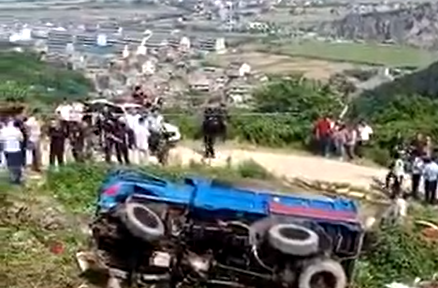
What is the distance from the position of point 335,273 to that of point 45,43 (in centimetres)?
4073

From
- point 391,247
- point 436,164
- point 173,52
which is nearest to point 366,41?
point 173,52

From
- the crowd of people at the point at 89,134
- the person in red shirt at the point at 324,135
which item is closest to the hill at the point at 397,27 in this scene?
the person in red shirt at the point at 324,135

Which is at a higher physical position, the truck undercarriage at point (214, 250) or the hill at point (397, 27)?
the truck undercarriage at point (214, 250)

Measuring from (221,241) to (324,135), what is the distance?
Result: 10405 mm

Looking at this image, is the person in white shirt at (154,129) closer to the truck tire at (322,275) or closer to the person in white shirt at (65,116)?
the person in white shirt at (65,116)

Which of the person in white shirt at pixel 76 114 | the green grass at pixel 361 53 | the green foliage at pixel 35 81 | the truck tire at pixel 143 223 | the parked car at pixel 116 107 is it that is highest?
the truck tire at pixel 143 223

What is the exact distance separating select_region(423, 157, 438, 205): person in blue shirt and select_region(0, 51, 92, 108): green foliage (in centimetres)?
820

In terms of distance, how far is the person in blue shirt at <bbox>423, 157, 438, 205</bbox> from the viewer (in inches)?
734

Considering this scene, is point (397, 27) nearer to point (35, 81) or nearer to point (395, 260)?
point (35, 81)

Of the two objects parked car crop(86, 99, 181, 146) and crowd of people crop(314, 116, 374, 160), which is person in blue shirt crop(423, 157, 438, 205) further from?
parked car crop(86, 99, 181, 146)

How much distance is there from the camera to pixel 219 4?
8606cm

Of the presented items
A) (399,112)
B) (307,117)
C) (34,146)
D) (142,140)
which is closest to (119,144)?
(142,140)

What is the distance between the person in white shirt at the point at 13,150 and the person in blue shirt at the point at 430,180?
6861 mm

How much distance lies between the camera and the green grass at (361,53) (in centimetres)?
5768
